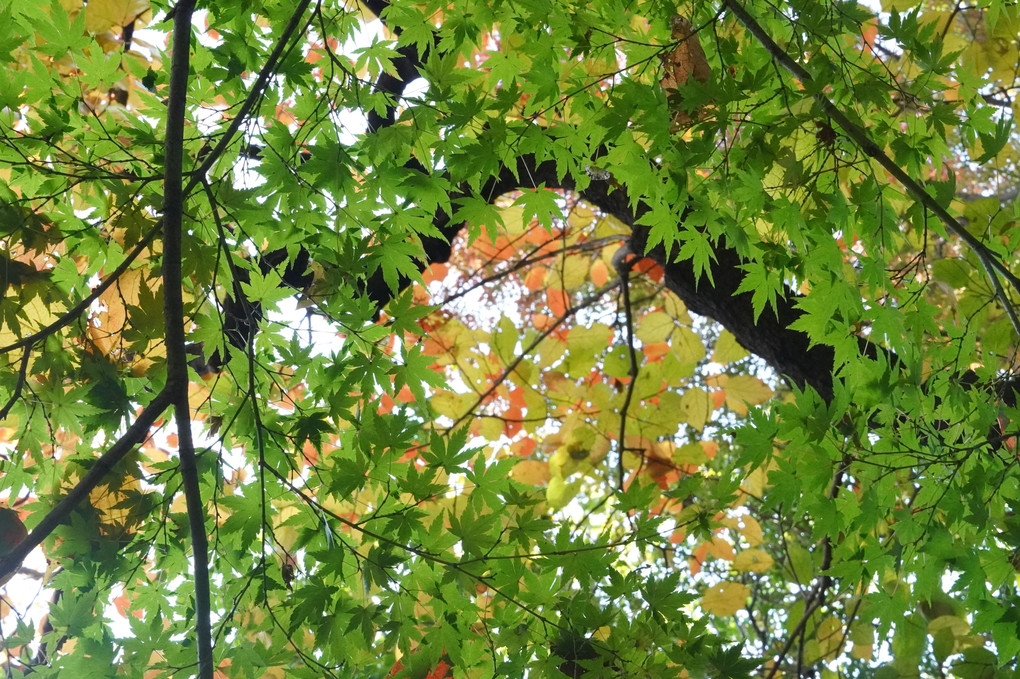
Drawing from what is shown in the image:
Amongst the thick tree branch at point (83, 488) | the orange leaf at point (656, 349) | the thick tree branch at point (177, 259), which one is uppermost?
the orange leaf at point (656, 349)

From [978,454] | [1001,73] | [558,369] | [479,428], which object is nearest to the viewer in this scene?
[978,454]

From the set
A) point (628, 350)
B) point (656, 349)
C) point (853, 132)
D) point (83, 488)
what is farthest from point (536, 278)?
point (83, 488)

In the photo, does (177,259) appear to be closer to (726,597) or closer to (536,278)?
(726,597)

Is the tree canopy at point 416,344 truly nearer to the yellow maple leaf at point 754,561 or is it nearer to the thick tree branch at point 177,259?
the thick tree branch at point 177,259

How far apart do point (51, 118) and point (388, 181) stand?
62 centimetres

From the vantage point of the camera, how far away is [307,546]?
1.45 metres

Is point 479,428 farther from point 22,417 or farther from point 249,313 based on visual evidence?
point 22,417

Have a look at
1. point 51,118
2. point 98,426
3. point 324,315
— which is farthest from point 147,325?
point 51,118

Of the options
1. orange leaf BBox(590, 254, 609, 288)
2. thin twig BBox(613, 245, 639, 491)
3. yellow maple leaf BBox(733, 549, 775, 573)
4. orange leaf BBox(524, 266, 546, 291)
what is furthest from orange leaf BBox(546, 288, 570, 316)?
yellow maple leaf BBox(733, 549, 775, 573)

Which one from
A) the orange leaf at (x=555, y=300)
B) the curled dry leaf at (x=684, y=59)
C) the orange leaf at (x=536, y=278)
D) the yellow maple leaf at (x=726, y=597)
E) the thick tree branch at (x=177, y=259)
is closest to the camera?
the thick tree branch at (x=177, y=259)

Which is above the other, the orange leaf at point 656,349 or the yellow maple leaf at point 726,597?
the orange leaf at point 656,349

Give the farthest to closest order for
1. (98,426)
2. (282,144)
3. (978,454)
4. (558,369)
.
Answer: (558,369)
(282,144)
(978,454)
(98,426)

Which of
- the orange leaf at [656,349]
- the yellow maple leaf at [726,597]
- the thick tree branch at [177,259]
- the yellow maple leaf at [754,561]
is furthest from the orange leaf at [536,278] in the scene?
the thick tree branch at [177,259]

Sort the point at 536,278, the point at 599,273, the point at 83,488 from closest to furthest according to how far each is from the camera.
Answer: the point at 83,488, the point at 599,273, the point at 536,278
